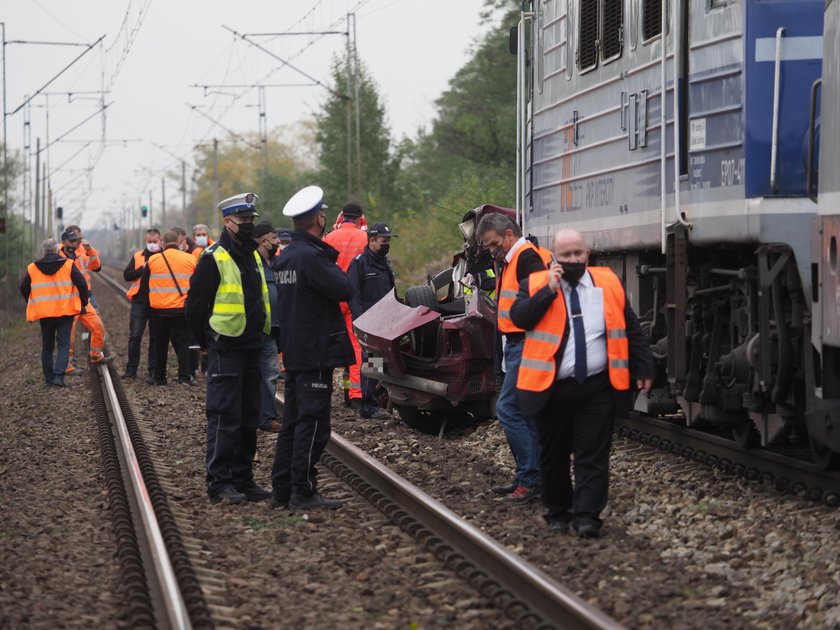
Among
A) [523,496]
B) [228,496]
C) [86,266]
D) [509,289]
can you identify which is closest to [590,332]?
[509,289]

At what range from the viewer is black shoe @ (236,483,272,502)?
30.6ft

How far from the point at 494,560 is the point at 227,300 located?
127 inches

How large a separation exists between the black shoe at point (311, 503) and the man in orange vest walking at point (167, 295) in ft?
28.9

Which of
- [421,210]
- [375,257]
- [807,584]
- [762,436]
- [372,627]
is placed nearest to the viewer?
[372,627]

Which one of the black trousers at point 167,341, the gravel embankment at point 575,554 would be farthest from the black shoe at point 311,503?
the black trousers at point 167,341

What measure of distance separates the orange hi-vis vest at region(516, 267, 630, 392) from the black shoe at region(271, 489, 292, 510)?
7.46 feet

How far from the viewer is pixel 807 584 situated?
6473 mm

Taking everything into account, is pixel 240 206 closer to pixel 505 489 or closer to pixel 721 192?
pixel 505 489

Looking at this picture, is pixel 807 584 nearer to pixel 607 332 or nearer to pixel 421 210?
pixel 607 332

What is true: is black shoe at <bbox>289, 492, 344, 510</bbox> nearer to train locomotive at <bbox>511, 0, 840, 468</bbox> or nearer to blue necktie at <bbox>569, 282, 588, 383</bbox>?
blue necktie at <bbox>569, 282, 588, 383</bbox>

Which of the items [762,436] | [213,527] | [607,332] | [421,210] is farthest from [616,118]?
[421,210]

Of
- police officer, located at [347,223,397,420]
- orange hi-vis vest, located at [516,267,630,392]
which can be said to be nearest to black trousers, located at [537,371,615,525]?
orange hi-vis vest, located at [516,267,630,392]

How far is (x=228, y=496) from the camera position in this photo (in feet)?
30.1

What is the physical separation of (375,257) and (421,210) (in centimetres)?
3641
